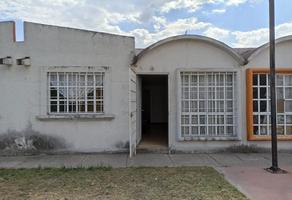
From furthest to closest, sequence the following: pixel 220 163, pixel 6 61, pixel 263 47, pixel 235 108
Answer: pixel 235 108
pixel 263 47
pixel 6 61
pixel 220 163

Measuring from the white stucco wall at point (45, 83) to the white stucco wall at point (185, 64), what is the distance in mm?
1476

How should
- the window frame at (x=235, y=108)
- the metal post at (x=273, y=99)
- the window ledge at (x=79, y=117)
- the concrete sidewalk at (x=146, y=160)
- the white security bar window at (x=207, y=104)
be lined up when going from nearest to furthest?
1. the metal post at (x=273, y=99)
2. the concrete sidewalk at (x=146, y=160)
3. the window ledge at (x=79, y=117)
4. the window frame at (x=235, y=108)
5. the white security bar window at (x=207, y=104)

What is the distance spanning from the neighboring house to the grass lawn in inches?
104

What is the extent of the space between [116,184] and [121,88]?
4632 mm

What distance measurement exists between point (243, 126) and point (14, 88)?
7.74 metres

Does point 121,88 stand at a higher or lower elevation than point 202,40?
lower

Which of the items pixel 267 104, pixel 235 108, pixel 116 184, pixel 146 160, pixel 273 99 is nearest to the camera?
pixel 116 184

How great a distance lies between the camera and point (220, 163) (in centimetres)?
1010

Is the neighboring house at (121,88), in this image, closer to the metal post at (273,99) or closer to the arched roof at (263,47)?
the arched roof at (263,47)

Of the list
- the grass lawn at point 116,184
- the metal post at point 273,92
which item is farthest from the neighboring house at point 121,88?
the grass lawn at point 116,184

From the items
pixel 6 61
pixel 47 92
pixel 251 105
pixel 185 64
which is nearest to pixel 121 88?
pixel 185 64

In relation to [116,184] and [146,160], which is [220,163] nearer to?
[146,160]

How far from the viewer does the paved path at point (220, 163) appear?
774cm

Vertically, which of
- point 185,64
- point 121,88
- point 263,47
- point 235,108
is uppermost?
point 263,47
